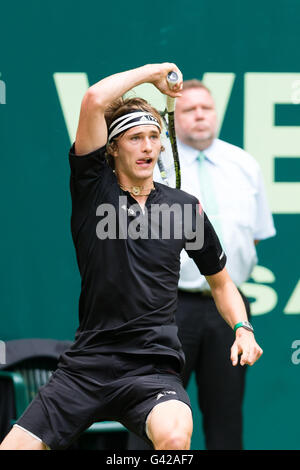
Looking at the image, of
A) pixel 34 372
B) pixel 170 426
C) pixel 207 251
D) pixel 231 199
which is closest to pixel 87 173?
pixel 207 251

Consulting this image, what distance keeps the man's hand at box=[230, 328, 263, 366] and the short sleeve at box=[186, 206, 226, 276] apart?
36 centimetres

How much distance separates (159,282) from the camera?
11.8 feet

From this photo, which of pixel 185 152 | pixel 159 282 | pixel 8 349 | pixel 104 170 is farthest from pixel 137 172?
pixel 8 349

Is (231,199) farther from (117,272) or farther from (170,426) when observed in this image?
(170,426)

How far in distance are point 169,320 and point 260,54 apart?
7.51ft

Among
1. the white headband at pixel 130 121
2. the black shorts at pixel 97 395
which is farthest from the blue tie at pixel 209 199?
the black shorts at pixel 97 395

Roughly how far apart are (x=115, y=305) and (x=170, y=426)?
56 cm

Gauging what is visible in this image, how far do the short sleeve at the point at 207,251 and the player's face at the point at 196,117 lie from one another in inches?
45.1

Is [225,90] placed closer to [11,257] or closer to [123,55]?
[123,55]

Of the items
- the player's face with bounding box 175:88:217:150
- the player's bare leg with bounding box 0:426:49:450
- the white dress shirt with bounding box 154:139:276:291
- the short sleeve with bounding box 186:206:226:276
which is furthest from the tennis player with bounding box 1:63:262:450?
the player's face with bounding box 175:88:217:150

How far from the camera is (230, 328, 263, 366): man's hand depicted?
3457 millimetres

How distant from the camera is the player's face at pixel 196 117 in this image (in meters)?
4.91

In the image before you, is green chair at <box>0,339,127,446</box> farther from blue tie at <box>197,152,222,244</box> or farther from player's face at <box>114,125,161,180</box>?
player's face at <box>114,125,161,180</box>

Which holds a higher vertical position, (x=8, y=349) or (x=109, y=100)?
(x=109, y=100)
